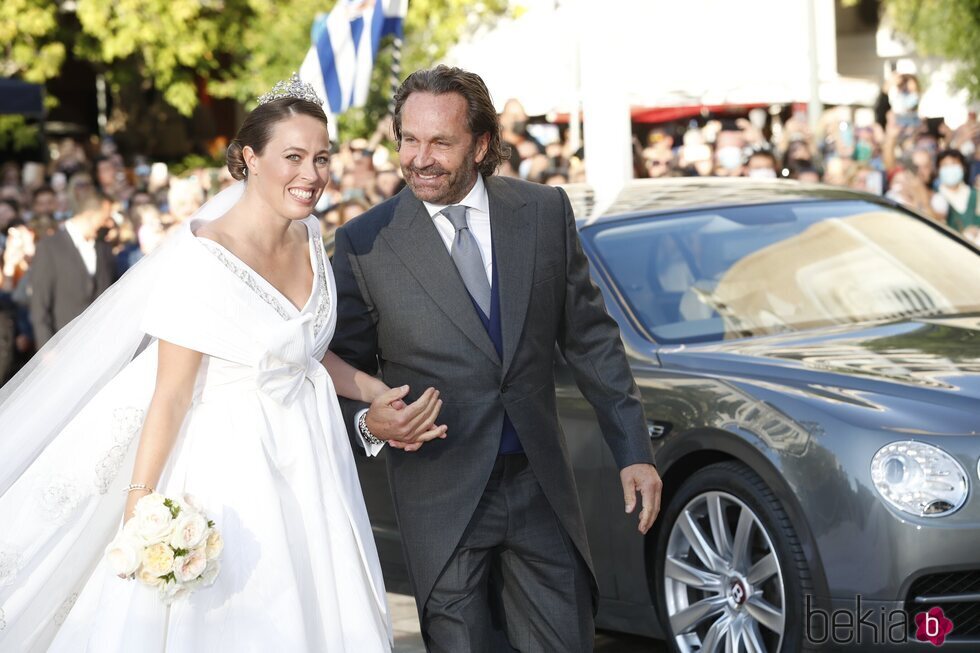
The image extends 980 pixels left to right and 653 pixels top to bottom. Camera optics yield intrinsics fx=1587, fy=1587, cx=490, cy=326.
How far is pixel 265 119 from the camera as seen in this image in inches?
156

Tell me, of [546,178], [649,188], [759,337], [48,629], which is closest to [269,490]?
[48,629]

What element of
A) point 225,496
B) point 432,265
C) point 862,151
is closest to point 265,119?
point 432,265

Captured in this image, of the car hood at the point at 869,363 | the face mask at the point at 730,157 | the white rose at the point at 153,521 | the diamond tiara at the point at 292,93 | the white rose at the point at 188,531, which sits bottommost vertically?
the face mask at the point at 730,157

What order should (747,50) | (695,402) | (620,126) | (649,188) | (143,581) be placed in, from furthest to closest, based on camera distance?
(747,50) → (620,126) → (649,188) → (695,402) → (143,581)

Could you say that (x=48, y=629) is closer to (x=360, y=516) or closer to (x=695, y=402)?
(x=360, y=516)

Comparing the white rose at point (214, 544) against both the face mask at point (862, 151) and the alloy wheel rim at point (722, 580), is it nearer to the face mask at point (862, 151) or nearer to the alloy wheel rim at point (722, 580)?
the alloy wheel rim at point (722, 580)

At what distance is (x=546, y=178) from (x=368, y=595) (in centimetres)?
892

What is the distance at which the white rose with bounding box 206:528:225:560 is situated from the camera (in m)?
3.61

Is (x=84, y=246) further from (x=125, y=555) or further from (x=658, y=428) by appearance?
(x=125, y=555)

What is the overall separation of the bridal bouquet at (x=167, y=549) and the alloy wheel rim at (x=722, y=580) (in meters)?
1.99

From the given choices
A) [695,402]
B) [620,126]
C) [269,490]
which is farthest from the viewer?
[620,126]

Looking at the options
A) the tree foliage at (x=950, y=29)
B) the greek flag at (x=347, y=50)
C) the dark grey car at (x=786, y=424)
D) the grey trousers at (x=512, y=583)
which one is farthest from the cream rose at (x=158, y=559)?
the tree foliage at (x=950, y=29)

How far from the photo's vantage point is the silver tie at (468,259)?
4168 millimetres

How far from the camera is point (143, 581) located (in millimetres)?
3578
